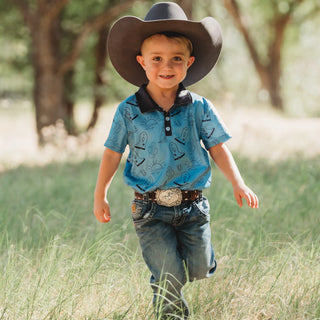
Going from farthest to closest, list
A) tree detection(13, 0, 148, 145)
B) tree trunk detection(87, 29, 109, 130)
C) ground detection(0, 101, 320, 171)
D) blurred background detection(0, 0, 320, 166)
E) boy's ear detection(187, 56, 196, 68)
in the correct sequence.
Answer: tree trunk detection(87, 29, 109, 130) < blurred background detection(0, 0, 320, 166) < tree detection(13, 0, 148, 145) < ground detection(0, 101, 320, 171) < boy's ear detection(187, 56, 196, 68)

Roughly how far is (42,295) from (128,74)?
131cm

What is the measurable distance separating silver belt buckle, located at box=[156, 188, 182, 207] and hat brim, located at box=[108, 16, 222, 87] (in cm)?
65

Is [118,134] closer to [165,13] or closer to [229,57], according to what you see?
[165,13]

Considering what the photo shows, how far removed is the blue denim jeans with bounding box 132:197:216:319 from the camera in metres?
2.52

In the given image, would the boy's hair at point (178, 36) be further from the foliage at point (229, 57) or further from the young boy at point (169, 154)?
the foliage at point (229, 57)

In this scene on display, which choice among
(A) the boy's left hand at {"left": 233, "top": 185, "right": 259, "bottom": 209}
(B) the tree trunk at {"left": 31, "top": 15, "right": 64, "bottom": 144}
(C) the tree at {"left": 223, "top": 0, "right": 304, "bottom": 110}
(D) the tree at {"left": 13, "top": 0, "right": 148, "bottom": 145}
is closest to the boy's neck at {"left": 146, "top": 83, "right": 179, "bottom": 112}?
(A) the boy's left hand at {"left": 233, "top": 185, "right": 259, "bottom": 209}

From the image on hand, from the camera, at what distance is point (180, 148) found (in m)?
2.54

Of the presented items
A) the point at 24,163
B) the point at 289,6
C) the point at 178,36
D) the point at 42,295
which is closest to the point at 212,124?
the point at 178,36

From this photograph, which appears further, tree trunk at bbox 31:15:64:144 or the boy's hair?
tree trunk at bbox 31:15:64:144

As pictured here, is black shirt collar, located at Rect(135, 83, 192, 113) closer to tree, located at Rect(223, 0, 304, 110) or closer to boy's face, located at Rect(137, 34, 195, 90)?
boy's face, located at Rect(137, 34, 195, 90)

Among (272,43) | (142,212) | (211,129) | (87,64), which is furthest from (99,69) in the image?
(272,43)

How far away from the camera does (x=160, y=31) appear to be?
2521 millimetres

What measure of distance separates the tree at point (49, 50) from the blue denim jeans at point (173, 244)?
677 cm

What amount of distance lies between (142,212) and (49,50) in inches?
288
